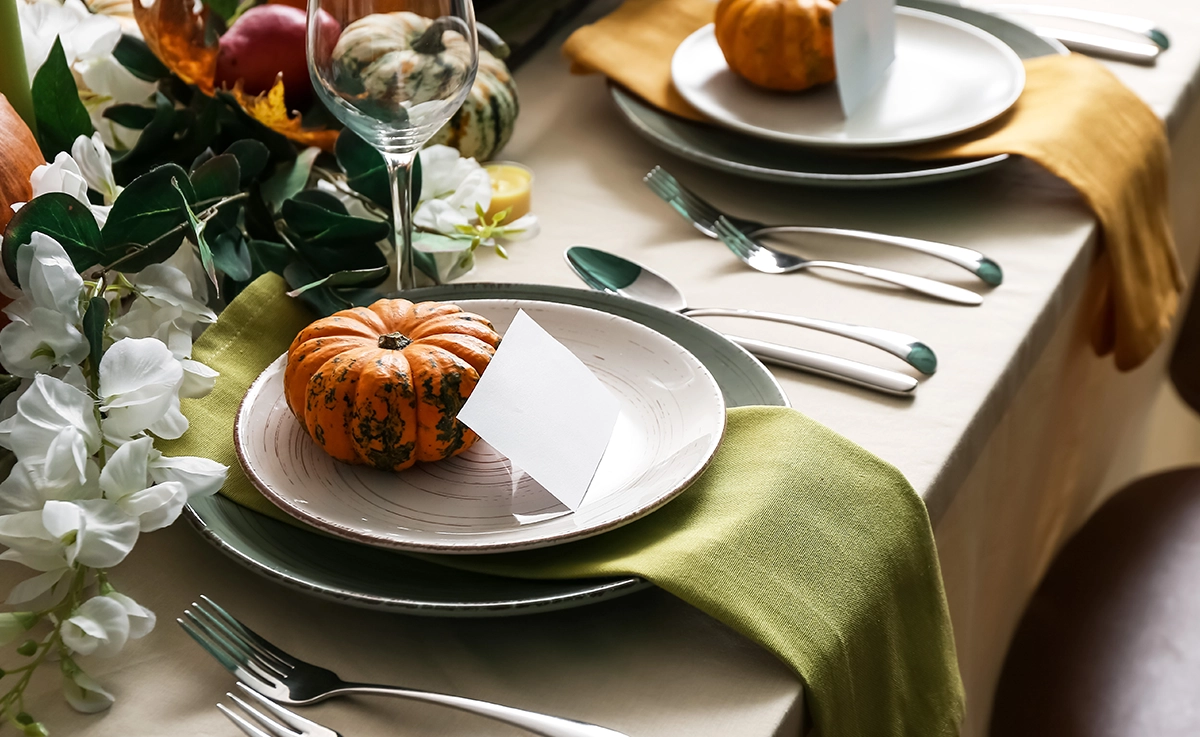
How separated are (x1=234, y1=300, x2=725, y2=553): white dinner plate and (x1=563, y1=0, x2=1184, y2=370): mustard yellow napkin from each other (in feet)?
1.49

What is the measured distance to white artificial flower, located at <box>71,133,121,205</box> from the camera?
2.26ft

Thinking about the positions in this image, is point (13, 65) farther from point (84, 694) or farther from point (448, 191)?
point (84, 694)

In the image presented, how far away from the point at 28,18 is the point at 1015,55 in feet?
2.89

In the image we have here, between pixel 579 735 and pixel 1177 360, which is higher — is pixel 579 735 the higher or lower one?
the higher one

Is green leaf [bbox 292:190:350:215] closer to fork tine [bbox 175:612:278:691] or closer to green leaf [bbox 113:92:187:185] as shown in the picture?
green leaf [bbox 113:92:187:185]

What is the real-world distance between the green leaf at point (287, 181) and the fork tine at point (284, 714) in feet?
1.37

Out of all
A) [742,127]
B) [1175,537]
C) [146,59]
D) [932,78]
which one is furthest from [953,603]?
[146,59]

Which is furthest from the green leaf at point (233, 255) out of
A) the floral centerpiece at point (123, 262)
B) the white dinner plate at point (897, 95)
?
the white dinner plate at point (897, 95)

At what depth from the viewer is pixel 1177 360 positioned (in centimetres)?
148

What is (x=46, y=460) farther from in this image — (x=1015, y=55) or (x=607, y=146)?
(x=1015, y=55)

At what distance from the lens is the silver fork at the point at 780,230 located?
903 mm

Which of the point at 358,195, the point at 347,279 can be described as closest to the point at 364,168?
the point at 358,195

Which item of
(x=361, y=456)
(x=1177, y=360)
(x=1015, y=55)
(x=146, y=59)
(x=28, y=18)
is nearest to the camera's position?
(x=361, y=456)

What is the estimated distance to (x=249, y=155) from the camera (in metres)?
0.82
